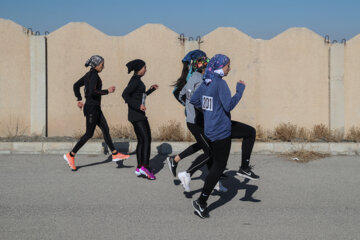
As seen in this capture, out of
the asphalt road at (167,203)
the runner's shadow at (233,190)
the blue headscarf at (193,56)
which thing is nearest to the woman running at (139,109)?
the asphalt road at (167,203)

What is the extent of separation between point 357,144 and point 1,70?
7.81 meters

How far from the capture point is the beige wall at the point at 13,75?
1128cm

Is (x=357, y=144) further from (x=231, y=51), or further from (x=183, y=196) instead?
(x=183, y=196)

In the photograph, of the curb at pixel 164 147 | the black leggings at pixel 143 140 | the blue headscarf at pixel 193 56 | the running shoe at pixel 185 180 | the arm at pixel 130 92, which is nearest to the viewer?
the running shoe at pixel 185 180

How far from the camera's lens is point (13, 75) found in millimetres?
11281

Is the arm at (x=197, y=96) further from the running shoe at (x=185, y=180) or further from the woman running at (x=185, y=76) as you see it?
the running shoe at (x=185, y=180)

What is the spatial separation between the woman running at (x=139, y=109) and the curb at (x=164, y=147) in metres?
2.24

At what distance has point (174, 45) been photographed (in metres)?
11.4

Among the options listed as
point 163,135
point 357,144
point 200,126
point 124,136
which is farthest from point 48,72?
point 357,144

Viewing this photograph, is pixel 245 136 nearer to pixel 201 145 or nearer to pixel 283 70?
pixel 201 145

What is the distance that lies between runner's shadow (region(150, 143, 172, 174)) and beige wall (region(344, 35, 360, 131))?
435 cm

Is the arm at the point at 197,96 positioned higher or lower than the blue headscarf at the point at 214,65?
lower

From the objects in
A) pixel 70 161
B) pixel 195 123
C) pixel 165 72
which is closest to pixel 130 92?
pixel 195 123

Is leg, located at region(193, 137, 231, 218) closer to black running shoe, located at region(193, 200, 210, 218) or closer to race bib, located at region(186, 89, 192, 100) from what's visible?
black running shoe, located at region(193, 200, 210, 218)
